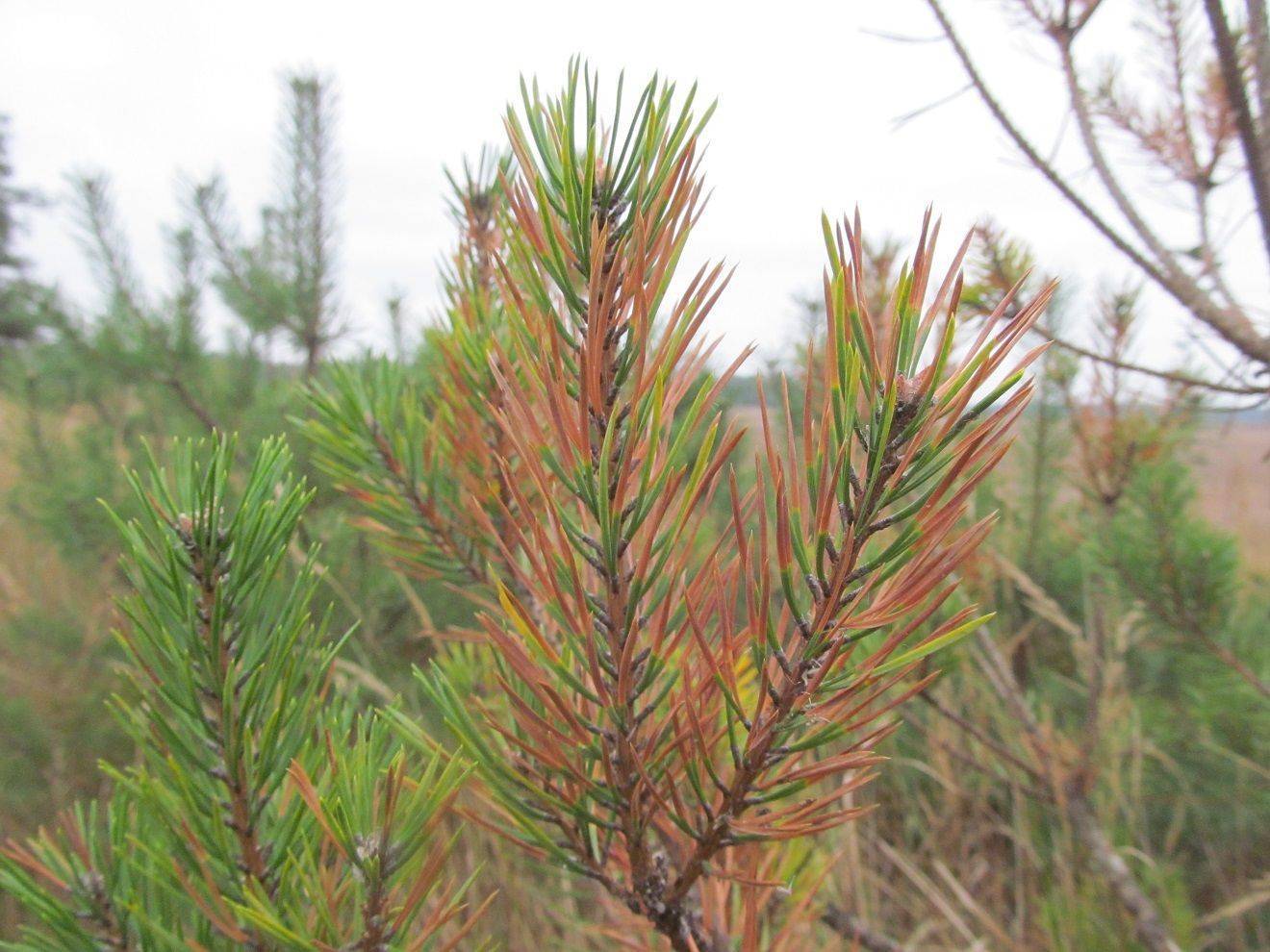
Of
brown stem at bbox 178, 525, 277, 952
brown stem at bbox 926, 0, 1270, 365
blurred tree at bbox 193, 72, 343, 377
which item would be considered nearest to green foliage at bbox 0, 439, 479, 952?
brown stem at bbox 178, 525, 277, 952

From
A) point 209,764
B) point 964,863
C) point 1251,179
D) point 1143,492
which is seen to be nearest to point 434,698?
point 209,764

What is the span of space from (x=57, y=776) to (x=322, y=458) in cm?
122

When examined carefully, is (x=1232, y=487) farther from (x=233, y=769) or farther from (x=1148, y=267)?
(x=233, y=769)

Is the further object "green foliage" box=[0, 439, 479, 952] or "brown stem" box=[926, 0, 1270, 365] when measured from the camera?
"brown stem" box=[926, 0, 1270, 365]

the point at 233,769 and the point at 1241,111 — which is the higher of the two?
the point at 1241,111

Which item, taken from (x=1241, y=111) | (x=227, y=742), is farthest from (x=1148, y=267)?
(x=227, y=742)

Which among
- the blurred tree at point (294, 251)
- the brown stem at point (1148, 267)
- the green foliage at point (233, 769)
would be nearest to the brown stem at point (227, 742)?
the green foliage at point (233, 769)

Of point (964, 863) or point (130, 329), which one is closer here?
point (964, 863)

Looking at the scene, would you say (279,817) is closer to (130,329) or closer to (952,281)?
(952,281)

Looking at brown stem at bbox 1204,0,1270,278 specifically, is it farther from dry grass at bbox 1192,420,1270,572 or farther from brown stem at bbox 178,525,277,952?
dry grass at bbox 1192,420,1270,572

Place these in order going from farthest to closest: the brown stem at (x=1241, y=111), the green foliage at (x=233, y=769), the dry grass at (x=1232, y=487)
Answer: the dry grass at (x=1232, y=487) < the brown stem at (x=1241, y=111) < the green foliage at (x=233, y=769)

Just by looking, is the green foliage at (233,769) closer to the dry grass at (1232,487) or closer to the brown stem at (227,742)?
the brown stem at (227,742)

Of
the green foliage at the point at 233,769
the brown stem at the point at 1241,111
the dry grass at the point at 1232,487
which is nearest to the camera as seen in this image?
the green foliage at the point at 233,769

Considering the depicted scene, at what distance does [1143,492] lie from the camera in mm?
806
